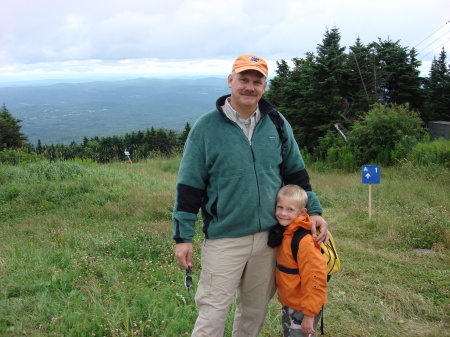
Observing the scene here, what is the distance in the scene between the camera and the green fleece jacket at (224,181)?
2156 mm

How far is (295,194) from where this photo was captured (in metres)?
2.29

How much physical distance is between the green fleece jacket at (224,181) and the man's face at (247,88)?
0.14 m

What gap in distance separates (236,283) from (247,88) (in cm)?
118

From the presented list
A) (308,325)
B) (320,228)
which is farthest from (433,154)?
(308,325)

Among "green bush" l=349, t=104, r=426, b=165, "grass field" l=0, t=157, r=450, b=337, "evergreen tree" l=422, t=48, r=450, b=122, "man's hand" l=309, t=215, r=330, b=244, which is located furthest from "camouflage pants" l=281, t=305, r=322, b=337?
"evergreen tree" l=422, t=48, r=450, b=122

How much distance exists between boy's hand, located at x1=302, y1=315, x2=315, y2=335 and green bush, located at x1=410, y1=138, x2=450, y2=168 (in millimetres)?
8943

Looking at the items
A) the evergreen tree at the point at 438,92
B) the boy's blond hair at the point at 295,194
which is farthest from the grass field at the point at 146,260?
the evergreen tree at the point at 438,92

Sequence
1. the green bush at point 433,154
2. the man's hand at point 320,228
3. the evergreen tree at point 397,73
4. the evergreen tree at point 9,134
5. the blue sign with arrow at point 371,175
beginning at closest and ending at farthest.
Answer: the man's hand at point 320,228 < the blue sign with arrow at point 371,175 < the green bush at point 433,154 < the evergreen tree at point 397,73 < the evergreen tree at point 9,134

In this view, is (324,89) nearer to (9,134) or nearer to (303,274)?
(303,274)

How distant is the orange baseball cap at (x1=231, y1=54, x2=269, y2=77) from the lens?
215cm

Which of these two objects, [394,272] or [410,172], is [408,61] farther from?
[394,272]

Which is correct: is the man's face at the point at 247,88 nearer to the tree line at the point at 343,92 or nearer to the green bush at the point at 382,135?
the green bush at the point at 382,135

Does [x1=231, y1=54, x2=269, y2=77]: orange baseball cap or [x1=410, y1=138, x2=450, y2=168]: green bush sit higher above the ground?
[x1=231, y1=54, x2=269, y2=77]: orange baseball cap

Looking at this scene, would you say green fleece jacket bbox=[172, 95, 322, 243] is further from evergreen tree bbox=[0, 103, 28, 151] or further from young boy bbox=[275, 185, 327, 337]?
evergreen tree bbox=[0, 103, 28, 151]
